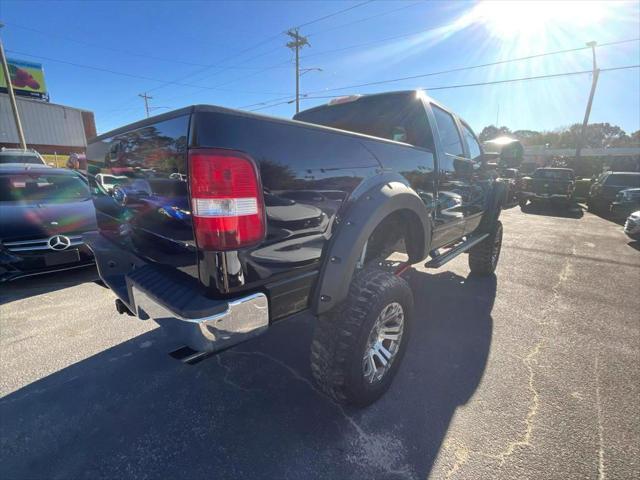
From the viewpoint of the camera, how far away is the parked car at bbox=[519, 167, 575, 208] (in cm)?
1373

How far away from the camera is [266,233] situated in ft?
4.78

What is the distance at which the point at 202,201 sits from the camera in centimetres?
132

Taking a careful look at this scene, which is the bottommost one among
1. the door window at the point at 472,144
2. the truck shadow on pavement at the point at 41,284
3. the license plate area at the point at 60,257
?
the truck shadow on pavement at the point at 41,284

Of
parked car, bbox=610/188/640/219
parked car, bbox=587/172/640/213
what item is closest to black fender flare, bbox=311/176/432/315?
parked car, bbox=610/188/640/219

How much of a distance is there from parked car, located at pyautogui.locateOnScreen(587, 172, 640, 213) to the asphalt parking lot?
1177cm

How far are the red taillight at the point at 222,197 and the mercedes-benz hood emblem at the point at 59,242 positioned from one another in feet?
11.8

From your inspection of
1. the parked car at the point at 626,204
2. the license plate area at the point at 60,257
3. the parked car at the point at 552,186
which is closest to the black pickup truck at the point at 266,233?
the license plate area at the point at 60,257

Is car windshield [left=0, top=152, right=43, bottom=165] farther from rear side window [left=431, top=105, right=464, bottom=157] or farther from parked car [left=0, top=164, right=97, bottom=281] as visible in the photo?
rear side window [left=431, top=105, right=464, bottom=157]

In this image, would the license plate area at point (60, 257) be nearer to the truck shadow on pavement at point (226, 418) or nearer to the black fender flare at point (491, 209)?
the truck shadow on pavement at point (226, 418)

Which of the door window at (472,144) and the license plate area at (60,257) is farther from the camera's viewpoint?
the door window at (472,144)

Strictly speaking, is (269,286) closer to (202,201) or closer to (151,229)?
(202,201)

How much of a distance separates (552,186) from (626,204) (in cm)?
384

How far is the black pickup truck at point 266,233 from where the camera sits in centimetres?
134

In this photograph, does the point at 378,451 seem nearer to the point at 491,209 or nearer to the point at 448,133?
the point at 448,133
